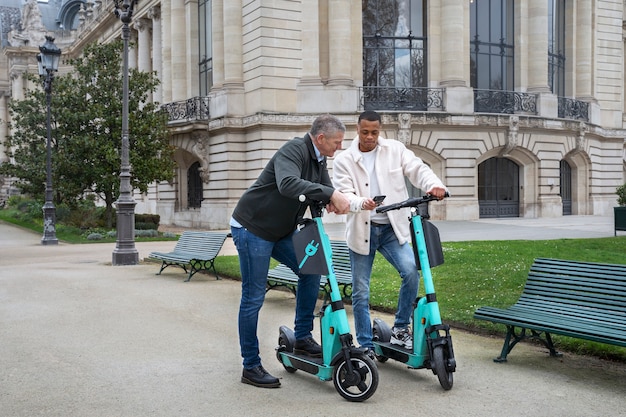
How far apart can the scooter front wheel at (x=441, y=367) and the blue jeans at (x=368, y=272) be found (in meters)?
0.65

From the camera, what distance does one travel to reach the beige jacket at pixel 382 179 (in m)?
5.69

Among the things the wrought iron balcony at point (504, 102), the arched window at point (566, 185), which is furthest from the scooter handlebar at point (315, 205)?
the arched window at point (566, 185)

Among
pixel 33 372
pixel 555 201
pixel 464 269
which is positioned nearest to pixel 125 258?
pixel 464 269

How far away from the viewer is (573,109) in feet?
116

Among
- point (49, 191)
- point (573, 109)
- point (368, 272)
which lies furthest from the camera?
point (573, 109)

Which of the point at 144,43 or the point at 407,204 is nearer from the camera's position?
the point at 407,204

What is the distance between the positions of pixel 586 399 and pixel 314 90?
989 inches

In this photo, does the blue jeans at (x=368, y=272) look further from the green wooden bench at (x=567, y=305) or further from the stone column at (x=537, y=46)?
the stone column at (x=537, y=46)

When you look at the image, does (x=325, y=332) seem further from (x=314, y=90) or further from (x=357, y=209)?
(x=314, y=90)

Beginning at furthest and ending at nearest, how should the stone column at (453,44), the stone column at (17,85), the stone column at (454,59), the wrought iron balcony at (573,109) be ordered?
the stone column at (17,85), the wrought iron balcony at (573,109), the stone column at (453,44), the stone column at (454,59)

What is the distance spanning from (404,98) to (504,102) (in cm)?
494

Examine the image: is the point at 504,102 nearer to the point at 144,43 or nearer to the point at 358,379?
the point at 144,43

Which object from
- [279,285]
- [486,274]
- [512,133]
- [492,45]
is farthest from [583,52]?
[279,285]

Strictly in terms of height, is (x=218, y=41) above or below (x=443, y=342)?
above
